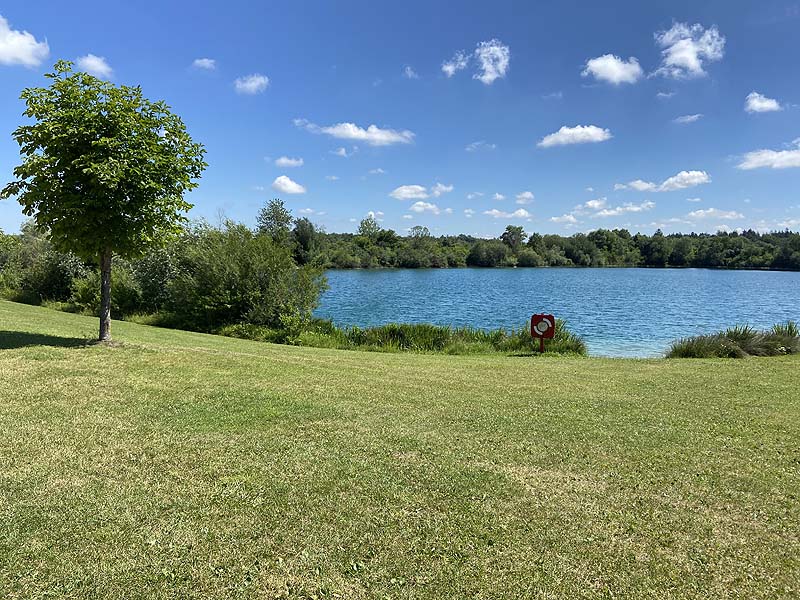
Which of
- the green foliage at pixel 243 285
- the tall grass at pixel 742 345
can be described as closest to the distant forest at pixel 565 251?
the green foliage at pixel 243 285

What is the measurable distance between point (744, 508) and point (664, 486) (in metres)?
0.62

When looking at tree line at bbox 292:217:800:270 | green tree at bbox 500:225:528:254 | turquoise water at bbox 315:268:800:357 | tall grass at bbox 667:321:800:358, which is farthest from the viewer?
green tree at bbox 500:225:528:254

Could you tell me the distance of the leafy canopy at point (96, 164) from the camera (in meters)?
8.51

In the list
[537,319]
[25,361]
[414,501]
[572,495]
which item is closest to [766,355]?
[537,319]

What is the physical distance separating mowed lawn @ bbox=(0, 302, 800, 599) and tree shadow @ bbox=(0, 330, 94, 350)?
46.1 inches

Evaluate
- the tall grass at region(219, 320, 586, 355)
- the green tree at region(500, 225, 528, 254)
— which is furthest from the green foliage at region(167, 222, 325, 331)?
the green tree at region(500, 225, 528, 254)

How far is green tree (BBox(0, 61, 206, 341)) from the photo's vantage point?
851cm

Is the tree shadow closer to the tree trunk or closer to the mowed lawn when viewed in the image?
the tree trunk

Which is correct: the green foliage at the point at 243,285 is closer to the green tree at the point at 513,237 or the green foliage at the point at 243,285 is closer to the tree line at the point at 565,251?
the tree line at the point at 565,251

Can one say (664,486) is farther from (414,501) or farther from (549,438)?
(414,501)

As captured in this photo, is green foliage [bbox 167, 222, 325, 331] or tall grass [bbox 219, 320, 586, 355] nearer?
tall grass [bbox 219, 320, 586, 355]

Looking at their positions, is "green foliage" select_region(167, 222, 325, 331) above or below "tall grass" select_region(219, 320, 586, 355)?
above

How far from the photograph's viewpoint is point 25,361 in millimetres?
7969

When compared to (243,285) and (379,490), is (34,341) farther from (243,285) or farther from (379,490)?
(243,285)
